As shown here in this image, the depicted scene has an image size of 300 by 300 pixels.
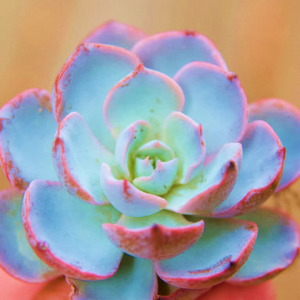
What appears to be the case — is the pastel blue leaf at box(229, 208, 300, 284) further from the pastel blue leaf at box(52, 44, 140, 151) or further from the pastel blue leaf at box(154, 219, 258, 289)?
the pastel blue leaf at box(52, 44, 140, 151)

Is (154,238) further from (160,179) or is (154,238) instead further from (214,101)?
(214,101)

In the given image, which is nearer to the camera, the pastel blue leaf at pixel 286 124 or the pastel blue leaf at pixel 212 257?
the pastel blue leaf at pixel 212 257

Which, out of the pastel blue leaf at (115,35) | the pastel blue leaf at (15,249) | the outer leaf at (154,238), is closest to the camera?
the outer leaf at (154,238)

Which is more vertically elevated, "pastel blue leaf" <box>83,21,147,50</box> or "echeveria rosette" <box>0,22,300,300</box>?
"pastel blue leaf" <box>83,21,147,50</box>

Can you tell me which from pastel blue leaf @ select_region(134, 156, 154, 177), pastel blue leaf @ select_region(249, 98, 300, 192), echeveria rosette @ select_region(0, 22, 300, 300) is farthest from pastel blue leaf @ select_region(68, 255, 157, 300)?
pastel blue leaf @ select_region(249, 98, 300, 192)

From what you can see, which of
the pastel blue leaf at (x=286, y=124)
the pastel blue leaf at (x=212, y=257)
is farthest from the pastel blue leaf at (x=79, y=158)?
the pastel blue leaf at (x=286, y=124)

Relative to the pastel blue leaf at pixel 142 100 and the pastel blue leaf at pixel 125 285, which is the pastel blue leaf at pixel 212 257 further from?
the pastel blue leaf at pixel 142 100
